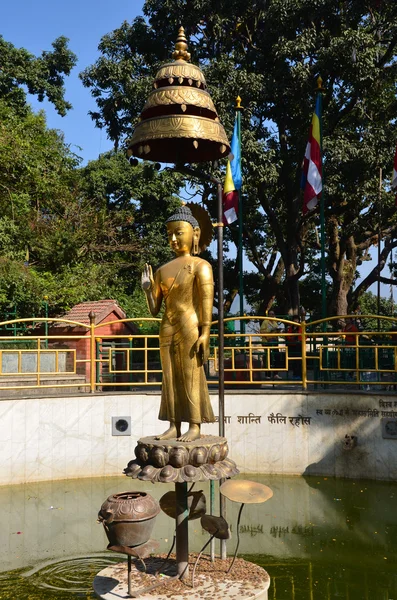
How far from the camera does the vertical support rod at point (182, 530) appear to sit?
5.50m

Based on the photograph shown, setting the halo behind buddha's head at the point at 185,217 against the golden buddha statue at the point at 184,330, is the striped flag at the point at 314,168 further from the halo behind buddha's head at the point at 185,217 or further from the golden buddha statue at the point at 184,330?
the golden buddha statue at the point at 184,330

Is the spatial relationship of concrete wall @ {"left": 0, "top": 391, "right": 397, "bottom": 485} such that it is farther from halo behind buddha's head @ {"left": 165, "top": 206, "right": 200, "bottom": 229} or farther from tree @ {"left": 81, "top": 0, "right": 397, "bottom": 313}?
tree @ {"left": 81, "top": 0, "right": 397, "bottom": 313}

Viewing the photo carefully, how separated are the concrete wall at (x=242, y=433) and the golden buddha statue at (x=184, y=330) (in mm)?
4753

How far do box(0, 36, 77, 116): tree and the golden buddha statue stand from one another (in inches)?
752

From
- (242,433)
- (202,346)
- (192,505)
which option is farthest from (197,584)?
(242,433)

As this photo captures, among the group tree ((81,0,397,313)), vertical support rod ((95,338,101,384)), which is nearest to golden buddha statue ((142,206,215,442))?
vertical support rod ((95,338,101,384))

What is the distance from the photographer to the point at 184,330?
5637 millimetres

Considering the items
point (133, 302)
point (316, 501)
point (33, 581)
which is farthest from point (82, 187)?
point (33, 581)

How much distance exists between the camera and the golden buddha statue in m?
5.62

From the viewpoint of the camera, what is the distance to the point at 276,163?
58.8 ft

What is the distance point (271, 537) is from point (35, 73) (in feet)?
75.1

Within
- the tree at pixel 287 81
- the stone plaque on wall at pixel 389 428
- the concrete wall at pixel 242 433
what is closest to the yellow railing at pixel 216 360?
the concrete wall at pixel 242 433

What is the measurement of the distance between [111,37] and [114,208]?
221 inches

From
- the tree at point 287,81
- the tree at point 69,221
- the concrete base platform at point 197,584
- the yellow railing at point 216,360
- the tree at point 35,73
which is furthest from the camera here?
the tree at point 35,73
